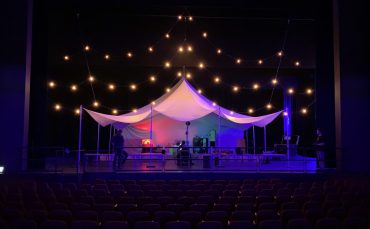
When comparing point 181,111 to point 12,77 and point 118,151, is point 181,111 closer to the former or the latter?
point 118,151

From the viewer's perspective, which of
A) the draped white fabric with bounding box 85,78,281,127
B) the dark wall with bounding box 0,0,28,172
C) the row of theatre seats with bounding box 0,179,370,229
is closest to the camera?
the row of theatre seats with bounding box 0,179,370,229

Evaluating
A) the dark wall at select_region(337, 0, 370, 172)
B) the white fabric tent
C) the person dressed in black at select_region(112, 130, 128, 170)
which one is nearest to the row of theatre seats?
the person dressed in black at select_region(112, 130, 128, 170)

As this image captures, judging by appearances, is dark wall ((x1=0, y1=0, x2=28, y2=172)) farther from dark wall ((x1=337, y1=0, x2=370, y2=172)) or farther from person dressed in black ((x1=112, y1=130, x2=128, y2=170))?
dark wall ((x1=337, y1=0, x2=370, y2=172))

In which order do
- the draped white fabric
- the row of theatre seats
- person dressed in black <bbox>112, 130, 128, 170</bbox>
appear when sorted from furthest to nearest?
the draped white fabric < person dressed in black <bbox>112, 130, 128, 170</bbox> < the row of theatre seats

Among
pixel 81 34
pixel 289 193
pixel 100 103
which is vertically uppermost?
pixel 81 34

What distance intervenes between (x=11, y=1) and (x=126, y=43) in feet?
15.2

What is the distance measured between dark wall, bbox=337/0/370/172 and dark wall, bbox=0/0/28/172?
8640mm

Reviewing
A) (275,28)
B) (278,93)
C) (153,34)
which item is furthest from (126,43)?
(278,93)

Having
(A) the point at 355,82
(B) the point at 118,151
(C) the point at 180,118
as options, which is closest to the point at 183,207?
(B) the point at 118,151

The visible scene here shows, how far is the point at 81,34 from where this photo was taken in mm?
13391

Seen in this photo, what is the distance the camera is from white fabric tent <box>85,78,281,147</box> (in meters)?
11.2

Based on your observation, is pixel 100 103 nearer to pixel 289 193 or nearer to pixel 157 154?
pixel 157 154

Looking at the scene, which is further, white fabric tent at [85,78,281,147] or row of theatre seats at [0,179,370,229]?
white fabric tent at [85,78,281,147]

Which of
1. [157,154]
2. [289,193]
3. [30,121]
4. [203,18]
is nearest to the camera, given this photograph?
[289,193]
